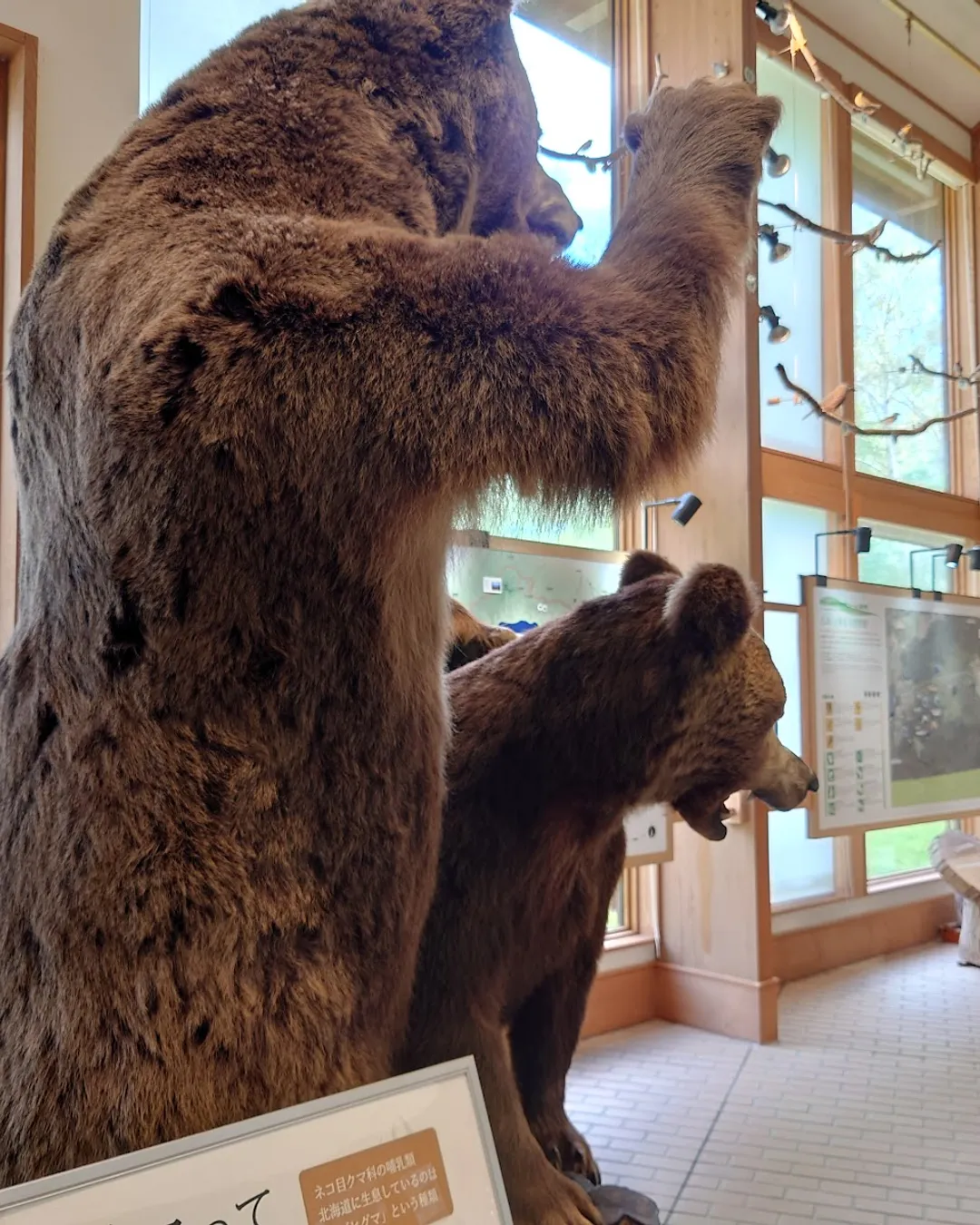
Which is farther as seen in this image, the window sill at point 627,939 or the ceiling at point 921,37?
the ceiling at point 921,37

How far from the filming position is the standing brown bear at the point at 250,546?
2.81 feet

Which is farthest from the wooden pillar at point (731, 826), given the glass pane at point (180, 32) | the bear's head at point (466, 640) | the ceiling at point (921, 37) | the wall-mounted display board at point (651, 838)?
the bear's head at point (466, 640)

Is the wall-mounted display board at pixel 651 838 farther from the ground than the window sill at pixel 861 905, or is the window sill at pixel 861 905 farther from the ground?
the wall-mounted display board at pixel 651 838

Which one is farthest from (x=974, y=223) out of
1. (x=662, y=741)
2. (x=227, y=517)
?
(x=227, y=517)

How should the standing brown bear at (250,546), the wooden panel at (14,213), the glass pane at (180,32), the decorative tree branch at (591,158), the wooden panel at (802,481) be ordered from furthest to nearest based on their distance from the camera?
the wooden panel at (802,481)
the glass pane at (180,32)
the wooden panel at (14,213)
the decorative tree branch at (591,158)
the standing brown bear at (250,546)

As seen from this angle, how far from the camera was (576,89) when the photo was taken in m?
3.22

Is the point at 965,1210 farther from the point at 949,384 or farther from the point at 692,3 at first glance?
the point at 949,384

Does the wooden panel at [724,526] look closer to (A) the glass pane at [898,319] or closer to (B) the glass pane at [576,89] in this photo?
(B) the glass pane at [576,89]

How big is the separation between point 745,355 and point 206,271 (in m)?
2.84

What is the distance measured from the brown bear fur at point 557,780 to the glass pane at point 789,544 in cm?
300

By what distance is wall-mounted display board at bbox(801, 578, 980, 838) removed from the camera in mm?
3672

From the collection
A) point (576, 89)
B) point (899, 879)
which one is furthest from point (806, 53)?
point (899, 879)

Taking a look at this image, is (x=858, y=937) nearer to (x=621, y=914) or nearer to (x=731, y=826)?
(x=621, y=914)

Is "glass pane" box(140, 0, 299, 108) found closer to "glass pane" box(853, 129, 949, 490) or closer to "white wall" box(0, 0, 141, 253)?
"white wall" box(0, 0, 141, 253)
